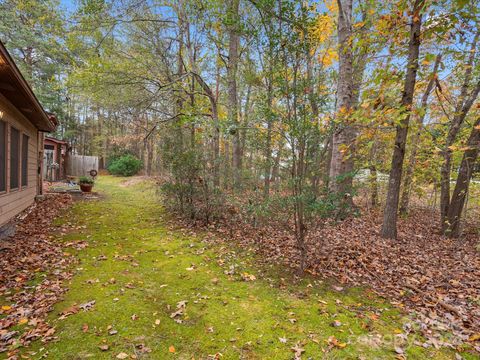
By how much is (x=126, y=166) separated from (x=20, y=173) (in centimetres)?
1404

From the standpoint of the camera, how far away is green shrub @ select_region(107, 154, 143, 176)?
66.8 feet

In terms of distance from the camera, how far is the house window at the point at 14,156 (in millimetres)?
6309

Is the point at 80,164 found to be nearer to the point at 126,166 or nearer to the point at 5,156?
the point at 126,166

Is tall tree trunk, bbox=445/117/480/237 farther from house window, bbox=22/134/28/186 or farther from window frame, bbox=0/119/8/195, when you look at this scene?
house window, bbox=22/134/28/186

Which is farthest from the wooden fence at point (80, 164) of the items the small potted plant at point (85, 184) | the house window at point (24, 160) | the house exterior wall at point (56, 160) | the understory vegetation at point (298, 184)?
the house window at point (24, 160)

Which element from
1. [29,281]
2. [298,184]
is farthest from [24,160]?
[298,184]

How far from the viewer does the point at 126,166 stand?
20.5 meters

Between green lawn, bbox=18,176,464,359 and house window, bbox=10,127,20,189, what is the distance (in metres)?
3.24

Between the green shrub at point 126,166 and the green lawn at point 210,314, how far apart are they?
1669 cm

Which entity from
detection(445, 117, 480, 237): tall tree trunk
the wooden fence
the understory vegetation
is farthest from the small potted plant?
detection(445, 117, 480, 237): tall tree trunk

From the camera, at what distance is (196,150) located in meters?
6.89

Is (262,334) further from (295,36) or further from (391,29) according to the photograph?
(391,29)

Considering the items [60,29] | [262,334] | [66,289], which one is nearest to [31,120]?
[60,29]

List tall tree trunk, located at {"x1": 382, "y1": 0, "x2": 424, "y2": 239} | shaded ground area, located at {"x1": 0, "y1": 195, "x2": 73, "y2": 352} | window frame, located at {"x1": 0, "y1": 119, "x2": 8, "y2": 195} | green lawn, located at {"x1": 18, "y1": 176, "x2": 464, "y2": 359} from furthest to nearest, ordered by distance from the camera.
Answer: window frame, located at {"x1": 0, "y1": 119, "x2": 8, "y2": 195} → tall tree trunk, located at {"x1": 382, "y1": 0, "x2": 424, "y2": 239} → shaded ground area, located at {"x1": 0, "y1": 195, "x2": 73, "y2": 352} → green lawn, located at {"x1": 18, "y1": 176, "x2": 464, "y2": 359}
